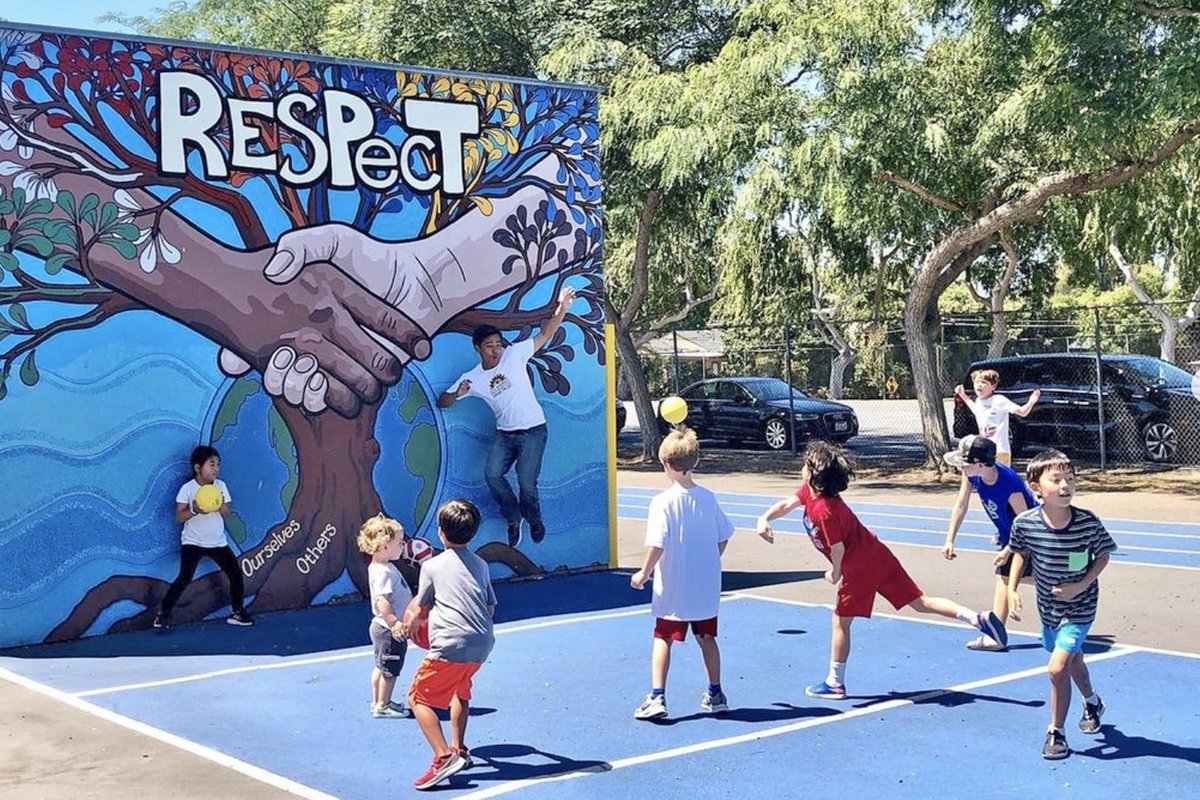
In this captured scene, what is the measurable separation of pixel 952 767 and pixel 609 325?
24.6ft

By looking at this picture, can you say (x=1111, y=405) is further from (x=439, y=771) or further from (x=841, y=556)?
(x=439, y=771)

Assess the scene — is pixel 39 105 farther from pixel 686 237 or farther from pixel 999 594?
pixel 686 237

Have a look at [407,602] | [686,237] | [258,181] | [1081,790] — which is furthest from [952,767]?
[686,237]

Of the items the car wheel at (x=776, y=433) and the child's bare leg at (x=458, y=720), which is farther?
the car wheel at (x=776, y=433)

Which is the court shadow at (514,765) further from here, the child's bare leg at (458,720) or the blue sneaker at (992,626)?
the blue sneaker at (992,626)

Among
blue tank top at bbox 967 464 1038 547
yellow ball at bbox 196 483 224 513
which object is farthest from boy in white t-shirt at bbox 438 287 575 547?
blue tank top at bbox 967 464 1038 547

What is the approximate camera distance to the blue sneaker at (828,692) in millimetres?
8156

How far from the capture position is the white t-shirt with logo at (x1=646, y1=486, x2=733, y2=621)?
7730 mm

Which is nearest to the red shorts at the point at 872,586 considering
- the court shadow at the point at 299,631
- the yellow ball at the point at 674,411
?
the yellow ball at the point at 674,411

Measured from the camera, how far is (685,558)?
7770 millimetres

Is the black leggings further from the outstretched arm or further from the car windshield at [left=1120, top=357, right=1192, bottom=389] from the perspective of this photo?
the car windshield at [left=1120, top=357, right=1192, bottom=389]

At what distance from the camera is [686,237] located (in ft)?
92.4

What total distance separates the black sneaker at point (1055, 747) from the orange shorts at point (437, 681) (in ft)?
9.55

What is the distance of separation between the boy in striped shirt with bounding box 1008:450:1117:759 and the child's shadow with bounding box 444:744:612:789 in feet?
7.55
